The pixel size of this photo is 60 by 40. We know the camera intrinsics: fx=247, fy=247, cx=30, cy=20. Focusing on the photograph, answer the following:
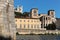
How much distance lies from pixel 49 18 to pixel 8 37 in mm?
121900

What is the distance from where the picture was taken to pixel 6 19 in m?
6.47

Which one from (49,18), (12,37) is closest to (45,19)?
(49,18)

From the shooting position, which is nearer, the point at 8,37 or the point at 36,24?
the point at 8,37

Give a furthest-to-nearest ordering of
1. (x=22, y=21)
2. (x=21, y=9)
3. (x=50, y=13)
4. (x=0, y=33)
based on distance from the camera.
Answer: (x=21, y=9) → (x=50, y=13) → (x=22, y=21) → (x=0, y=33)

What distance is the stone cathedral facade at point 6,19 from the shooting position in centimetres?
629

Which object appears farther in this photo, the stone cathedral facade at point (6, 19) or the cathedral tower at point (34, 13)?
the cathedral tower at point (34, 13)

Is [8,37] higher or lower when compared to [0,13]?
lower

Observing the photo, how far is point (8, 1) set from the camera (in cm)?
657

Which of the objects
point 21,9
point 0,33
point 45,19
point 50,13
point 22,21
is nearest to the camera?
point 0,33

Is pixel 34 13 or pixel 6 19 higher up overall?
pixel 34 13

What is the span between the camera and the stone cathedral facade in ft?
20.6

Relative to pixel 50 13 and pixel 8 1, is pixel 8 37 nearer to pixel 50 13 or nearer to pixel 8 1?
pixel 8 1

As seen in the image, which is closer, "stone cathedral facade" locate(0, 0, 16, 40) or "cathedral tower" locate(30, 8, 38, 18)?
"stone cathedral facade" locate(0, 0, 16, 40)

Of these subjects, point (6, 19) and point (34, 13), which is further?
point (34, 13)
